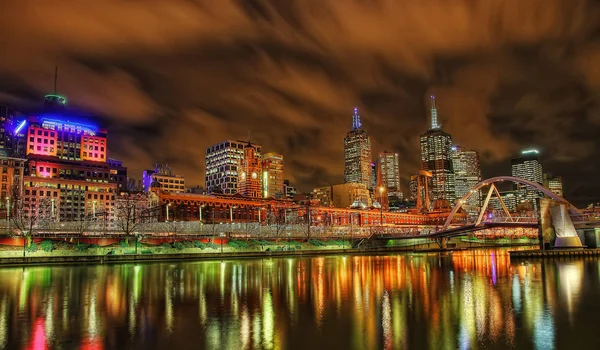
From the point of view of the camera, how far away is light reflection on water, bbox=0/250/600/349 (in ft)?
61.6

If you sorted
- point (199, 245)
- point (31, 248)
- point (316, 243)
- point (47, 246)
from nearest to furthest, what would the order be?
point (31, 248)
point (47, 246)
point (199, 245)
point (316, 243)

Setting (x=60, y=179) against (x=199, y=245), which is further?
(x=60, y=179)

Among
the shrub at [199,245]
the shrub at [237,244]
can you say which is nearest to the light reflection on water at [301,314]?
the shrub at [199,245]

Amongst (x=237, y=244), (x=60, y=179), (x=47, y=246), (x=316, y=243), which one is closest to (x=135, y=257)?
(x=47, y=246)

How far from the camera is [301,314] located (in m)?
24.9

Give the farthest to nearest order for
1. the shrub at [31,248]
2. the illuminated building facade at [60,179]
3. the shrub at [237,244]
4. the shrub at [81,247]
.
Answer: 1. the illuminated building facade at [60,179]
2. the shrub at [237,244]
3. the shrub at [81,247]
4. the shrub at [31,248]

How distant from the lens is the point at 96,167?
19662cm

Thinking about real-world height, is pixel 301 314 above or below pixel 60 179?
below

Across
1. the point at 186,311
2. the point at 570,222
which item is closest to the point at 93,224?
the point at 186,311

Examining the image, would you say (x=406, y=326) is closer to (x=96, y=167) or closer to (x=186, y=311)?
(x=186, y=311)

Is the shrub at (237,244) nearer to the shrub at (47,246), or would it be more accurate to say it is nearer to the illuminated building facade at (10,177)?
the shrub at (47,246)

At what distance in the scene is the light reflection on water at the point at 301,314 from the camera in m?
18.8

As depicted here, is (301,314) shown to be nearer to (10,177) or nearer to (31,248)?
(31,248)

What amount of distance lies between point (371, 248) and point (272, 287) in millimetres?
88518
